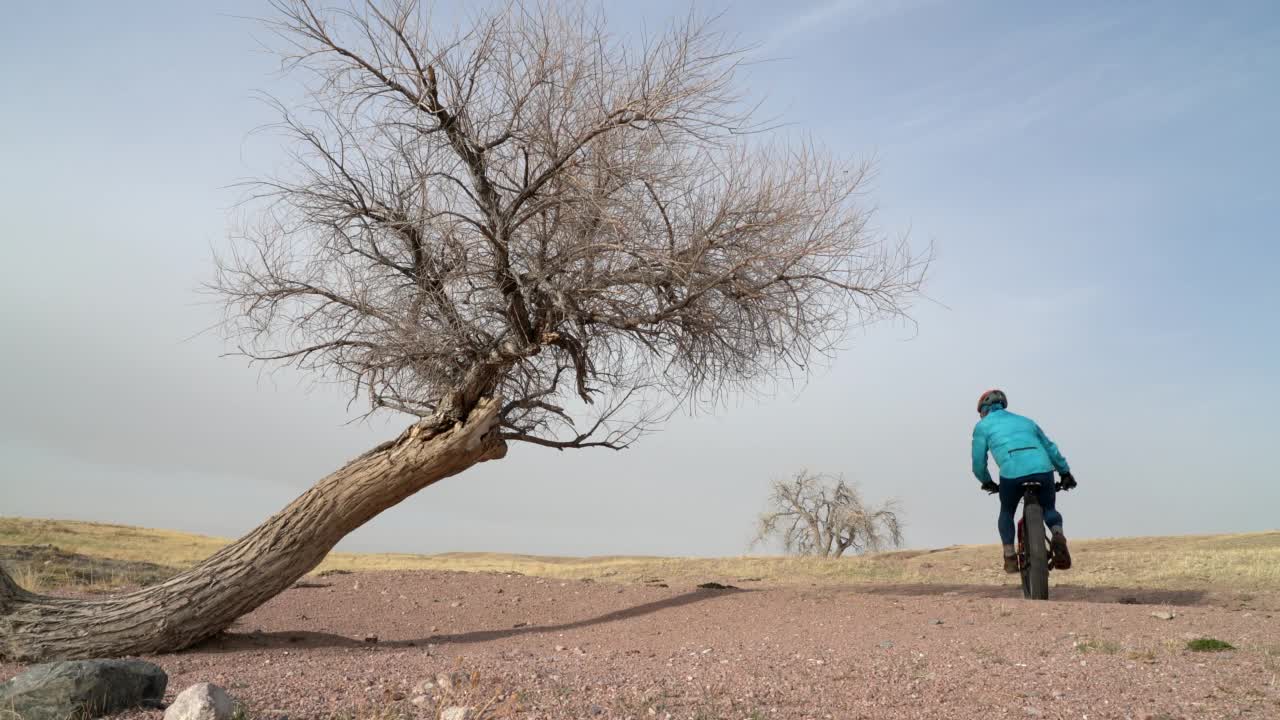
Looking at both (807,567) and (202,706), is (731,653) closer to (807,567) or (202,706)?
(202,706)

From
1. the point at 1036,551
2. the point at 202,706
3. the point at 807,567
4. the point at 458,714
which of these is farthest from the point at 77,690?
the point at 807,567

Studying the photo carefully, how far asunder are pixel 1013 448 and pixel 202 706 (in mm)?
7984

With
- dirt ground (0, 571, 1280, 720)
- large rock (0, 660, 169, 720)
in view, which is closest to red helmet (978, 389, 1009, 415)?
dirt ground (0, 571, 1280, 720)

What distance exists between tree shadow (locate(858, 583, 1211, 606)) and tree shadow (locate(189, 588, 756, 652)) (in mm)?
3860

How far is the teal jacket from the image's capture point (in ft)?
30.6

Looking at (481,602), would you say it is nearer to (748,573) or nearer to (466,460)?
(466,460)

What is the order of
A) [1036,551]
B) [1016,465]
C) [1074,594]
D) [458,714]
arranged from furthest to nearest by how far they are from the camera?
[1074,594]
[1036,551]
[1016,465]
[458,714]

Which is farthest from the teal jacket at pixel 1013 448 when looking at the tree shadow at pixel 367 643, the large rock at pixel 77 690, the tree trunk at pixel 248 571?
the large rock at pixel 77 690

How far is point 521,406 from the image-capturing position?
10.1m

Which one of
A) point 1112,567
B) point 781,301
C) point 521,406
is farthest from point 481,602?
point 1112,567

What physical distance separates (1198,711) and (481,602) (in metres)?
7.59

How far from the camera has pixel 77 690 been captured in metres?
4.52

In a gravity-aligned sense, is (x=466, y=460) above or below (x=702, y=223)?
below

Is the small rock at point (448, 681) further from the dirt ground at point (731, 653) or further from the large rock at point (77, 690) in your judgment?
the large rock at point (77, 690)
